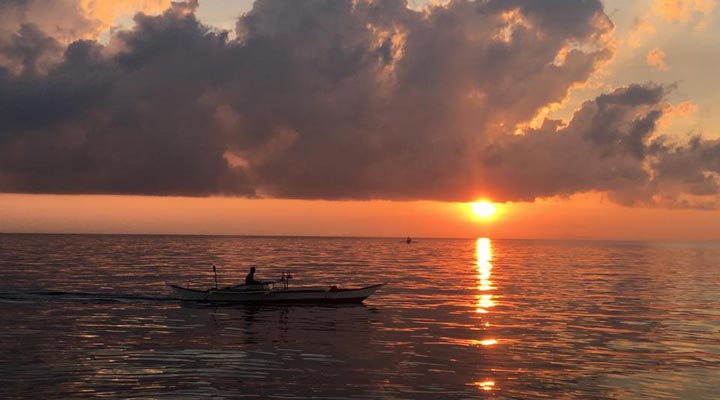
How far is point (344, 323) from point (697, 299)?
41907 millimetres

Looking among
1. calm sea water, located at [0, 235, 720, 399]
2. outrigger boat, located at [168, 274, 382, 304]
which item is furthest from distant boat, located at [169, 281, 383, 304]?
calm sea water, located at [0, 235, 720, 399]

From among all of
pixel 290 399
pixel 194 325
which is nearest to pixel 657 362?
pixel 290 399

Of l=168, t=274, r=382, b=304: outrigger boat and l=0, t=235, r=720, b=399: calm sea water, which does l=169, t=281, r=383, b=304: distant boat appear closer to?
l=168, t=274, r=382, b=304: outrigger boat

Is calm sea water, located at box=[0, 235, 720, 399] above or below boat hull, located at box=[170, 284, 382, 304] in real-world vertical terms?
below

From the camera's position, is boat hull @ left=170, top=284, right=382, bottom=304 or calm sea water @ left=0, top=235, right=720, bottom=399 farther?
boat hull @ left=170, top=284, right=382, bottom=304

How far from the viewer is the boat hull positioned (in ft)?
198

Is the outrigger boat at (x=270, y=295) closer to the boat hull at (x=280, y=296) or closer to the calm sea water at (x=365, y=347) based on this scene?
the boat hull at (x=280, y=296)

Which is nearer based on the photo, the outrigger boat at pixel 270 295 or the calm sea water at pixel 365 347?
the calm sea water at pixel 365 347

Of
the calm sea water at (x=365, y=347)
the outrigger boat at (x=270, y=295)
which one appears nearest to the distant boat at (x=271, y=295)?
the outrigger boat at (x=270, y=295)

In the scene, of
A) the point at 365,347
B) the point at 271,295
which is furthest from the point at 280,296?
the point at 365,347

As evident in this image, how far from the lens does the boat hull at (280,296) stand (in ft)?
198

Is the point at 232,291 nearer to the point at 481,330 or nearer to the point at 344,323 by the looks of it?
the point at 344,323

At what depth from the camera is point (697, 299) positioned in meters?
72.1

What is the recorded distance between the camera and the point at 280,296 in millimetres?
60438
